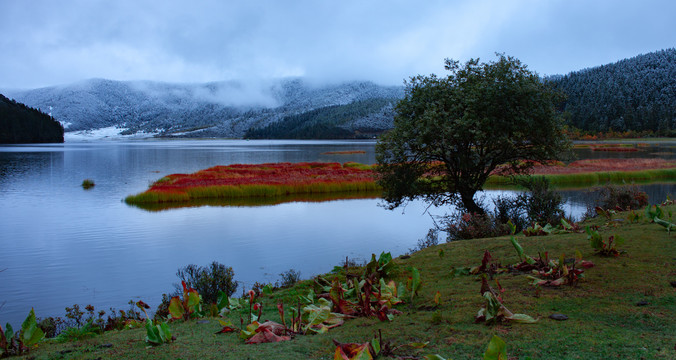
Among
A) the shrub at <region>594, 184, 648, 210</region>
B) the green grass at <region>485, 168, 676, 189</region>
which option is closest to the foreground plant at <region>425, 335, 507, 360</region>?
the shrub at <region>594, 184, 648, 210</region>

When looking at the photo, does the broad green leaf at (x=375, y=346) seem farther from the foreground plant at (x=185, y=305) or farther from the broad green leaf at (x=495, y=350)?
the foreground plant at (x=185, y=305)

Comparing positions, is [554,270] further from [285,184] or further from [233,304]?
[285,184]

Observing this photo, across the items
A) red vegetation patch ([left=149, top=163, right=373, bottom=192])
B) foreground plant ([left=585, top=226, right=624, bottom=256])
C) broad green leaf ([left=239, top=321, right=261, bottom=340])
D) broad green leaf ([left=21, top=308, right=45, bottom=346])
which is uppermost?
foreground plant ([left=585, top=226, right=624, bottom=256])

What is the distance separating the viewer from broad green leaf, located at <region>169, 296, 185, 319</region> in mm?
6664

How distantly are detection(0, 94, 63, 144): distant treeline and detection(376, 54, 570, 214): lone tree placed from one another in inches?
7064

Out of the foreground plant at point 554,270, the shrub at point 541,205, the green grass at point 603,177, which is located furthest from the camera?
the green grass at point 603,177

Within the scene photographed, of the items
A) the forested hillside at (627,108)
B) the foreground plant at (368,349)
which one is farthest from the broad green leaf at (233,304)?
the forested hillside at (627,108)

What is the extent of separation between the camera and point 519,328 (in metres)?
4.75

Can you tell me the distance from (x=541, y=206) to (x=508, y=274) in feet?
37.3

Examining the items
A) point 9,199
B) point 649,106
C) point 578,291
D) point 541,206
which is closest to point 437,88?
point 541,206

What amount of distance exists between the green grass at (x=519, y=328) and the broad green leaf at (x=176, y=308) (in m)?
0.18

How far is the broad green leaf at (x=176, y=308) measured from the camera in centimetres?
666

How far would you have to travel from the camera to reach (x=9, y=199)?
35.1 m

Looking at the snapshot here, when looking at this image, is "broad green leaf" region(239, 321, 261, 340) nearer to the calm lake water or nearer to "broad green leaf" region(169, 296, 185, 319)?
"broad green leaf" region(169, 296, 185, 319)
